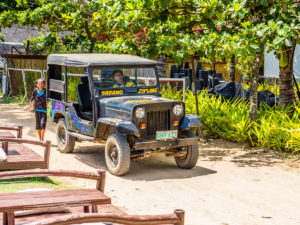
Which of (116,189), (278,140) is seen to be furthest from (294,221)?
(278,140)

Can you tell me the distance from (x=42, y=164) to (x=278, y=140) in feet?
15.9

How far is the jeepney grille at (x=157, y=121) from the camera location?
8258 mm

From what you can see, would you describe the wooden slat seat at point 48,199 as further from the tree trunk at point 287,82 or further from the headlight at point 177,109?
the tree trunk at point 287,82

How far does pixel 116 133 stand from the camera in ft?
26.7

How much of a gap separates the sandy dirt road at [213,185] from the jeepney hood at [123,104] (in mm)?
1003

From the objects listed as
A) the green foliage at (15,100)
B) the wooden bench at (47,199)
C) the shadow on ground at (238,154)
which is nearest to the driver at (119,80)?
the shadow on ground at (238,154)

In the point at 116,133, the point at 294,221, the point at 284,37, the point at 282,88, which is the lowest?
the point at 294,221

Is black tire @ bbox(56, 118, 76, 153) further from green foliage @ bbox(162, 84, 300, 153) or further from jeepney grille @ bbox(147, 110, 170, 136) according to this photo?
green foliage @ bbox(162, 84, 300, 153)

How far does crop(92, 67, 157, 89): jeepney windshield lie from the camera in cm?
894

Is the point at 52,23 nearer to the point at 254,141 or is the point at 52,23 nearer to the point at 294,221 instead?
the point at 254,141

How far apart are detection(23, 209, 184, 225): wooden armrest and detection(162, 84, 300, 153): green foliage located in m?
6.33

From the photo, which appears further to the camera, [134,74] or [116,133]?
[134,74]

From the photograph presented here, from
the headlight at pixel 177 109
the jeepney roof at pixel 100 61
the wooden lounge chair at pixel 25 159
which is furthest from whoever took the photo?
the jeepney roof at pixel 100 61

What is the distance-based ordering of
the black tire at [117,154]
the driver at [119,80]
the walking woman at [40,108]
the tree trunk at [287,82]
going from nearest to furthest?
the black tire at [117,154], the driver at [119,80], the tree trunk at [287,82], the walking woman at [40,108]
